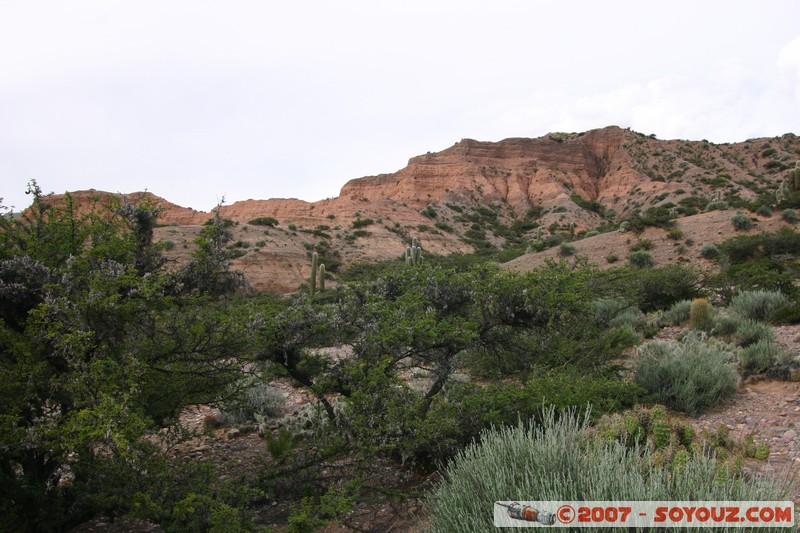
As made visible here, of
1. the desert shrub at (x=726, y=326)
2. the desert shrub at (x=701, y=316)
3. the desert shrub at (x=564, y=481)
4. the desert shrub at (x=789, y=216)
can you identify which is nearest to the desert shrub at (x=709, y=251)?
the desert shrub at (x=789, y=216)

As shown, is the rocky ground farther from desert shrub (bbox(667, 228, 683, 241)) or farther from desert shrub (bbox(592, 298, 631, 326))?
desert shrub (bbox(667, 228, 683, 241))

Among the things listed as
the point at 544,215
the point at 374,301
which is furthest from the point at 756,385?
the point at 544,215

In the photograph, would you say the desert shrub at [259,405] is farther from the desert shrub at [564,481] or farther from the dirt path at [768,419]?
the dirt path at [768,419]

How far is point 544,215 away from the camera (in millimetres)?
55750

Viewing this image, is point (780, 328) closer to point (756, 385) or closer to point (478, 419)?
point (756, 385)

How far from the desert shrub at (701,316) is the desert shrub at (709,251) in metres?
11.3

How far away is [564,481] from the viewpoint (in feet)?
9.06

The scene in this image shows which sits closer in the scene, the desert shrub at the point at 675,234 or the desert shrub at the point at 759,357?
the desert shrub at the point at 759,357

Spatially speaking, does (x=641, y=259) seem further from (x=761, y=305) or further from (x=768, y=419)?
(x=768, y=419)

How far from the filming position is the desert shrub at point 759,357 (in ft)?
25.0

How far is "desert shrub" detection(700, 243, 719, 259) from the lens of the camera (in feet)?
67.8

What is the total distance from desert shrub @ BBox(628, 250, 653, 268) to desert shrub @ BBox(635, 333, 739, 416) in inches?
623

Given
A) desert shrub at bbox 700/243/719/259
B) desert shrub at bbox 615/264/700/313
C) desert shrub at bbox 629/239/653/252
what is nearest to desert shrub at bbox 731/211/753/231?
desert shrub at bbox 700/243/719/259

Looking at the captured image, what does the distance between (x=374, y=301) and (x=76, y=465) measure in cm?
313
